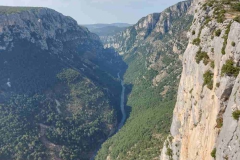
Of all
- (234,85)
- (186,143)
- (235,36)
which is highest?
(235,36)

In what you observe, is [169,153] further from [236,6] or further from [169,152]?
[236,6]

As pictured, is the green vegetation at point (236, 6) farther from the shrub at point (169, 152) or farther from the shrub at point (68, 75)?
the shrub at point (68, 75)

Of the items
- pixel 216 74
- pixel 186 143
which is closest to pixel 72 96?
pixel 186 143

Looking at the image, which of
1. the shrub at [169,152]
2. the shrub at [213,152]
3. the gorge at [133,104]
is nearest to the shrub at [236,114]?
the gorge at [133,104]

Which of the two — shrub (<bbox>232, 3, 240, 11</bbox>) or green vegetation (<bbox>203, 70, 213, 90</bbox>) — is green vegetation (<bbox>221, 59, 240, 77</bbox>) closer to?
green vegetation (<bbox>203, 70, 213, 90</bbox>)

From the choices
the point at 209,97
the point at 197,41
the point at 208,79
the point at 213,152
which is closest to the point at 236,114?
the point at 213,152

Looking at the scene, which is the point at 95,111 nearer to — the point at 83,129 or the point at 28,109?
the point at 83,129
